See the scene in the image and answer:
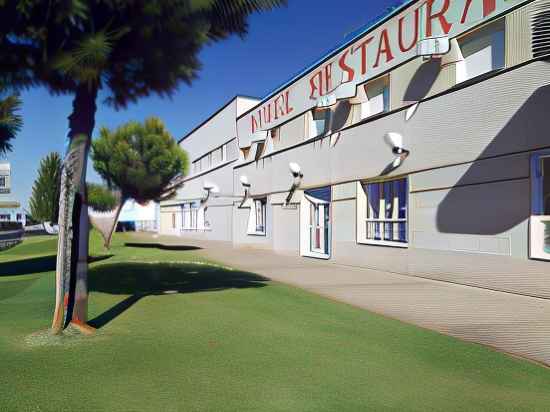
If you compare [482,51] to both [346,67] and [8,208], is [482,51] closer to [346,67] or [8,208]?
[346,67]

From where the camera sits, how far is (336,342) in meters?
5.12

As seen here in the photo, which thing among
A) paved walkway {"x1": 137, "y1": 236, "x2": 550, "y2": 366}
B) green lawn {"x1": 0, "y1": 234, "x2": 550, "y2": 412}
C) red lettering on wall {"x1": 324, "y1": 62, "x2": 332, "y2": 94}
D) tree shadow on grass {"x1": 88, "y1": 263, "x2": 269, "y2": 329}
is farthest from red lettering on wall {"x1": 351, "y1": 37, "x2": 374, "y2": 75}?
green lawn {"x1": 0, "y1": 234, "x2": 550, "y2": 412}

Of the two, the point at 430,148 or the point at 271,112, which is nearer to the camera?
the point at 430,148

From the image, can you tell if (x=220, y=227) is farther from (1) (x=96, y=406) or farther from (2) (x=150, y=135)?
(1) (x=96, y=406)

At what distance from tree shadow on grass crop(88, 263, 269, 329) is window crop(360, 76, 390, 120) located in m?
5.69

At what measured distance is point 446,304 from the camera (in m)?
7.30

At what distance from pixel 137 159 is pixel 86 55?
19.0 m

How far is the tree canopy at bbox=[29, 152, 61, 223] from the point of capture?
118 feet

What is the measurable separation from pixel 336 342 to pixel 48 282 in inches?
314

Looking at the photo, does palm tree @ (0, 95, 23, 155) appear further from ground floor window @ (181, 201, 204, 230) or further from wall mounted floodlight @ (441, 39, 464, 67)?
ground floor window @ (181, 201, 204, 230)

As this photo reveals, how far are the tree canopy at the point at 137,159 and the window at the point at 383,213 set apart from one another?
14.3m

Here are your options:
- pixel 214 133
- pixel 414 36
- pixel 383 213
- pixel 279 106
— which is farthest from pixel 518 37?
pixel 214 133

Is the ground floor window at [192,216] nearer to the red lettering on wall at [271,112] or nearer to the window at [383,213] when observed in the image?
the red lettering on wall at [271,112]

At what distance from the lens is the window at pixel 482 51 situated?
8.69m
